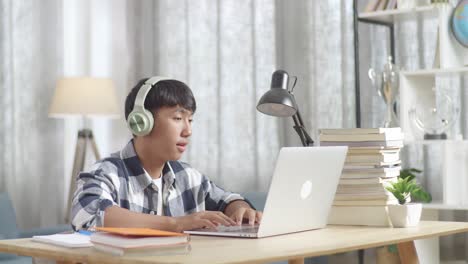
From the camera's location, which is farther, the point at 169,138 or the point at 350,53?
the point at 350,53

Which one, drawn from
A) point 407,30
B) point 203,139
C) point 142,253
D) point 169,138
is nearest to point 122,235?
point 142,253

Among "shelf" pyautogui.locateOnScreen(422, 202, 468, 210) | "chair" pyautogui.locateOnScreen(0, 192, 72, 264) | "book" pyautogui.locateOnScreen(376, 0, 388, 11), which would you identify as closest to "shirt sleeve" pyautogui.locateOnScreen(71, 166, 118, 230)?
"chair" pyautogui.locateOnScreen(0, 192, 72, 264)

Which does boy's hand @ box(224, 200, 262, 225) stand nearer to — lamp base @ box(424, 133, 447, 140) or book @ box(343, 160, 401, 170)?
book @ box(343, 160, 401, 170)

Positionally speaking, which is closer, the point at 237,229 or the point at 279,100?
the point at 237,229

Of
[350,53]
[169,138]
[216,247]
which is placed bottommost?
[216,247]

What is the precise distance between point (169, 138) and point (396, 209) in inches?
26.1

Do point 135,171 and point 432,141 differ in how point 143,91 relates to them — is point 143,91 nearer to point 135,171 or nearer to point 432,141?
point 135,171

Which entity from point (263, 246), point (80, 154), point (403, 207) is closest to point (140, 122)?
point (263, 246)

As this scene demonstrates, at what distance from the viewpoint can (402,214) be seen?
247 cm

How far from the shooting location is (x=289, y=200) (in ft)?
7.14

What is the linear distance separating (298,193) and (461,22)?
189cm

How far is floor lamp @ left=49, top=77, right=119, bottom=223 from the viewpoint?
4539 mm

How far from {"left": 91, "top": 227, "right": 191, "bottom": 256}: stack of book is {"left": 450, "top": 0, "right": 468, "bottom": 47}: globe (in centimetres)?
231

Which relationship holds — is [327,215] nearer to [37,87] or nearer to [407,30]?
[407,30]
